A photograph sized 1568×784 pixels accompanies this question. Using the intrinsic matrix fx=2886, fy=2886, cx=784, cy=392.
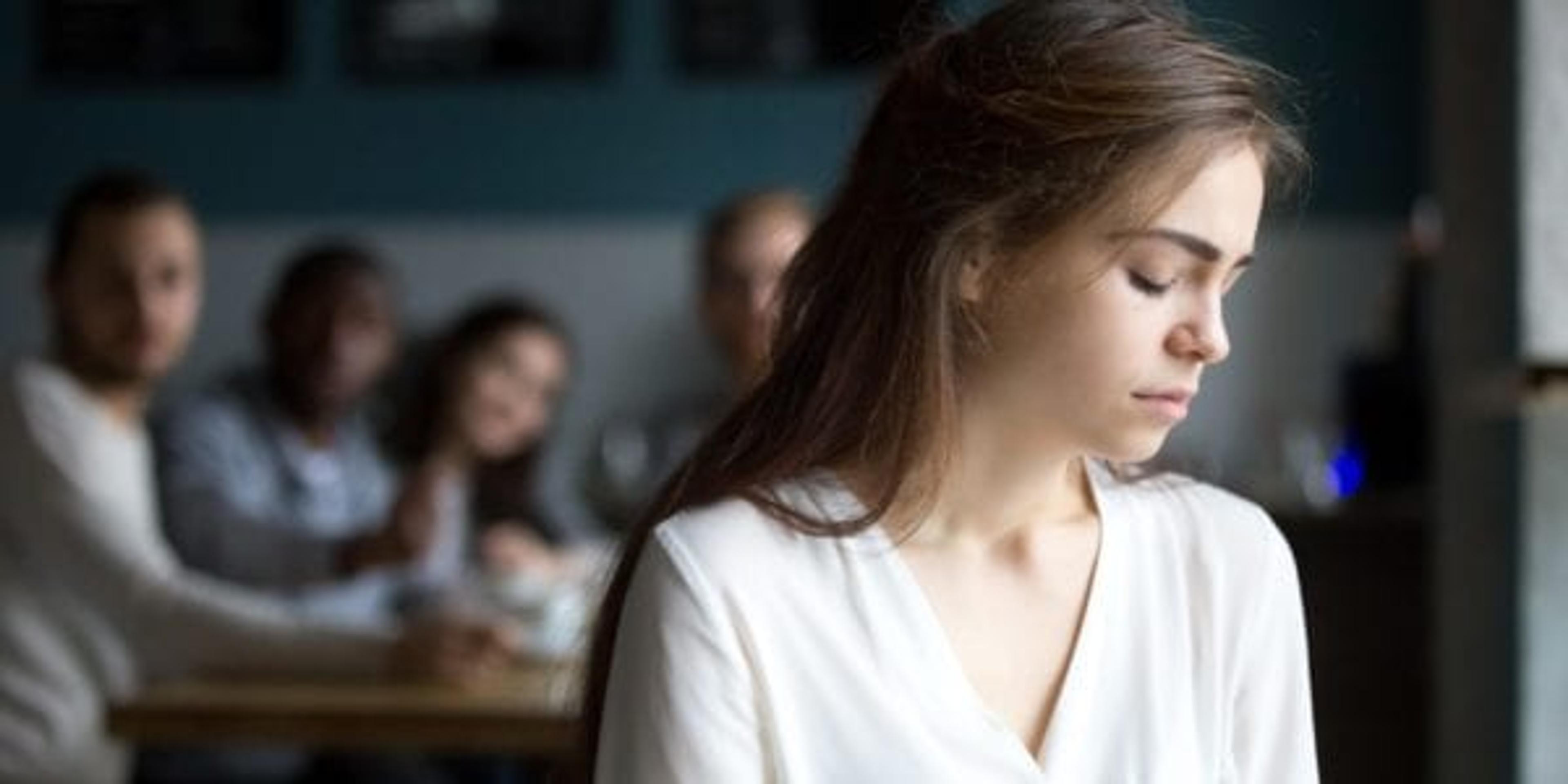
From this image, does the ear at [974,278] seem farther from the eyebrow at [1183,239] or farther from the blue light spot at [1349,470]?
the blue light spot at [1349,470]

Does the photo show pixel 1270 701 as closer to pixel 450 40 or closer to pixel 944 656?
pixel 944 656

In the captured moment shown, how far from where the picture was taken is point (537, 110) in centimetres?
644

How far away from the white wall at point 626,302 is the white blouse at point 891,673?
4.50m

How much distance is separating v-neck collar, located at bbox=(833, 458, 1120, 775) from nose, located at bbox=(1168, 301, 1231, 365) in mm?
161

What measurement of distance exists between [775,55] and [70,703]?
3.41 metres

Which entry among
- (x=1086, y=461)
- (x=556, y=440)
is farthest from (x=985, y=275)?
(x=556, y=440)

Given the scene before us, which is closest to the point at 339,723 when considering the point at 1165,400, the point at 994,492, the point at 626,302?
the point at 994,492

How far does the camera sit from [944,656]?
1.51 metres

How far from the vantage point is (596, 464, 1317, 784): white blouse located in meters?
1.48

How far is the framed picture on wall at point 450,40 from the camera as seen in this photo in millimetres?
6449

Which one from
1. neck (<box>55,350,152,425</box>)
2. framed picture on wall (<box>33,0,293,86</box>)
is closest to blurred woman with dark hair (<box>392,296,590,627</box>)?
neck (<box>55,350,152,425</box>)

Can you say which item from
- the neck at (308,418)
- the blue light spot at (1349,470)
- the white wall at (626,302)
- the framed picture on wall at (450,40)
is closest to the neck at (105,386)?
the neck at (308,418)

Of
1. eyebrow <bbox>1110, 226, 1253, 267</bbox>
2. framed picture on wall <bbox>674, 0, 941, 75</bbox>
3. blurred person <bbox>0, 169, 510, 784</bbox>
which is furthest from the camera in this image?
framed picture on wall <bbox>674, 0, 941, 75</bbox>

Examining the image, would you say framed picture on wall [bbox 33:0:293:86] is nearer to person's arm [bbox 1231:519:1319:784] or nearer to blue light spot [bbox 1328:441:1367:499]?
blue light spot [bbox 1328:441:1367:499]
